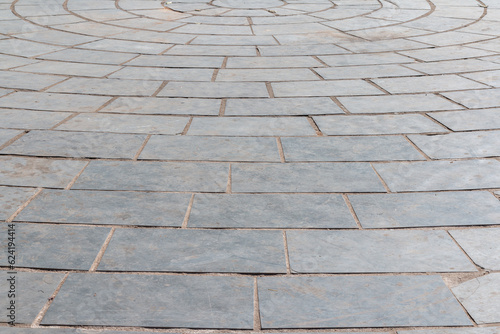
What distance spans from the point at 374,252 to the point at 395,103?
82.4 inches

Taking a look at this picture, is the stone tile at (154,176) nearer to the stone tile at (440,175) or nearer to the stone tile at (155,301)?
the stone tile at (155,301)

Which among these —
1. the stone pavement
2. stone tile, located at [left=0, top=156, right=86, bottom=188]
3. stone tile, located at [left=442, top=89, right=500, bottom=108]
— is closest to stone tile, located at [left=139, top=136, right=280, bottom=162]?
the stone pavement

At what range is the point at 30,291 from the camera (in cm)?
236

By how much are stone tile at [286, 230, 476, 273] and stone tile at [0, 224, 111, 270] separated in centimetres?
95

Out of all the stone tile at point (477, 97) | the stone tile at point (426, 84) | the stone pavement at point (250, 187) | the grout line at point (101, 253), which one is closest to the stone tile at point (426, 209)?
the stone pavement at point (250, 187)

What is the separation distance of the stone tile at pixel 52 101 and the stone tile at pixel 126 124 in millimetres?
220

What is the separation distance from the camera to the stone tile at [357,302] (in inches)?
87.4

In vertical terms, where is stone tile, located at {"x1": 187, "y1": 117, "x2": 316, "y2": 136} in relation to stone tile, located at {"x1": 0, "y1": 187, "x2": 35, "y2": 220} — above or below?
above

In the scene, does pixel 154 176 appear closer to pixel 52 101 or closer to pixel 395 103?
pixel 52 101

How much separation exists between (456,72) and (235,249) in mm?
3420

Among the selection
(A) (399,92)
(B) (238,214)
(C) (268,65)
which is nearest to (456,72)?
(A) (399,92)

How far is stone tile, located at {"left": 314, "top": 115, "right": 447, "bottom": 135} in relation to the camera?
3.96 meters

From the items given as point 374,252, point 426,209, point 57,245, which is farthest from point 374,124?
point 57,245

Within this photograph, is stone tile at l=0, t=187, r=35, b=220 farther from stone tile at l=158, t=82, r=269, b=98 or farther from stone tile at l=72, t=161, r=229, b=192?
stone tile at l=158, t=82, r=269, b=98
